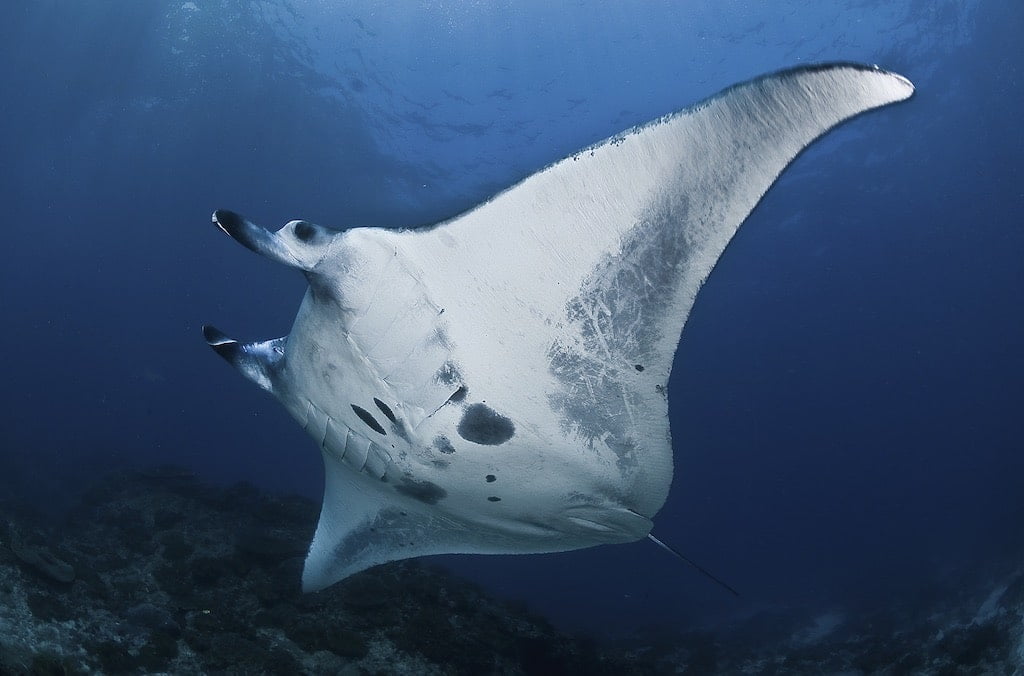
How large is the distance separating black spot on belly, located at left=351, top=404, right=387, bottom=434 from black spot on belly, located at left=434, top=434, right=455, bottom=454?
0.27 metres

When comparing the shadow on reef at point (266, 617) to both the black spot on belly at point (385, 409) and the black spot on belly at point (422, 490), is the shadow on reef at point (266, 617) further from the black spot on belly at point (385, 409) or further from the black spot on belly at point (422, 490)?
the black spot on belly at point (385, 409)

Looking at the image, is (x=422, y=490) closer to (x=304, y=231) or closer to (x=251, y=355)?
(x=251, y=355)

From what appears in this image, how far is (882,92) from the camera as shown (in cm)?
162

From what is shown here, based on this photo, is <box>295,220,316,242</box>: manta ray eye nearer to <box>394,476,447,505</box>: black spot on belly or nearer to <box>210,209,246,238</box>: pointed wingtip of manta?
<box>210,209,246,238</box>: pointed wingtip of manta

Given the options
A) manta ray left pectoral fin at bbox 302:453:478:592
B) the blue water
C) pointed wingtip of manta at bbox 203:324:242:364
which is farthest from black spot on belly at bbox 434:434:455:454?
the blue water

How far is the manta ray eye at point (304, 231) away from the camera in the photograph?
7.11ft

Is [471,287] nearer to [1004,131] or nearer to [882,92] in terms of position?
[882,92]

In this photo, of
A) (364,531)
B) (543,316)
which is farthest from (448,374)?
(364,531)

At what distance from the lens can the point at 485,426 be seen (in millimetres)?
2510

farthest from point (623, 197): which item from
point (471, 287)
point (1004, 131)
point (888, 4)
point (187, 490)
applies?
point (1004, 131)

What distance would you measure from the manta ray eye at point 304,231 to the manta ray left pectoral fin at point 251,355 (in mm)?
833

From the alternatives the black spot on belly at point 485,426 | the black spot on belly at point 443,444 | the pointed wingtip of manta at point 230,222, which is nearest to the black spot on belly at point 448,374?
the black spot on belly at point 485,426

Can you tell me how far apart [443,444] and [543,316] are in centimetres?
76

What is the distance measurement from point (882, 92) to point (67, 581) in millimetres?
7701
